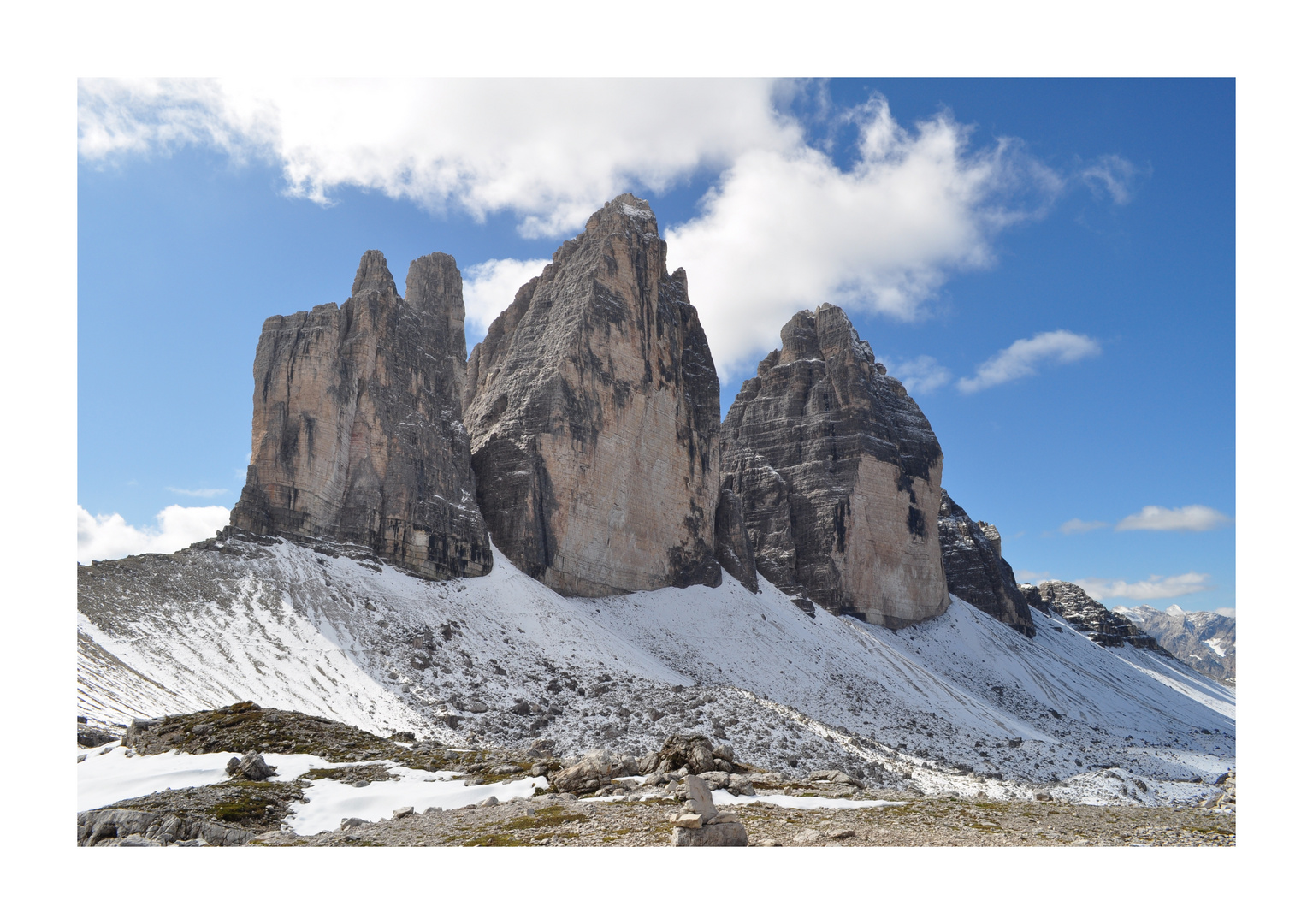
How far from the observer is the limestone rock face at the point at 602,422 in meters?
74.2

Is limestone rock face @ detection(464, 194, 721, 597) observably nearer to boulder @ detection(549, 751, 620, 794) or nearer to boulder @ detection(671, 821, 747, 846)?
boulder @ detection(549, 751, 620, 794)

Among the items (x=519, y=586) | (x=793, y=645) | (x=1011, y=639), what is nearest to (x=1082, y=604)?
(x=1011, y=639)

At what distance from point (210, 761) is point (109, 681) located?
38.6ft

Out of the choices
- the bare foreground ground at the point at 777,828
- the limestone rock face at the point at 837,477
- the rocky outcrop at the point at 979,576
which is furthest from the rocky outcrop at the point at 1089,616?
the bare foreground ground at the point at 777,828

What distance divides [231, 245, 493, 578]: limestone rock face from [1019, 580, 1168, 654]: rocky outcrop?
391ft

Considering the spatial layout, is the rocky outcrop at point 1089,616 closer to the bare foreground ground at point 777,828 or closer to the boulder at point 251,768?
the bare foreground ground at point 777,828

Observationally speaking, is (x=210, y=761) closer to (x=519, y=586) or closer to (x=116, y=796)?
(x=116, y=796)

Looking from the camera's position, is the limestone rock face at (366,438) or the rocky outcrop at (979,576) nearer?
the limestone rock face at (366,438)

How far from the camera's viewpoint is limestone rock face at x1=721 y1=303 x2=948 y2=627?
106m

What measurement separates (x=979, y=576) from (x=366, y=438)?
3985 inches

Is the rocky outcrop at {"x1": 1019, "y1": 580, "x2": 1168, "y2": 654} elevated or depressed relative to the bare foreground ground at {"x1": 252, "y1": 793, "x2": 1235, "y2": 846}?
depressed

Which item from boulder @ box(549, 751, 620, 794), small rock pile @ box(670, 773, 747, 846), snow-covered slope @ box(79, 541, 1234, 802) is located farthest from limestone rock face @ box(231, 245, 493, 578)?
small rock pile @ box(670, 773, 747, 846)

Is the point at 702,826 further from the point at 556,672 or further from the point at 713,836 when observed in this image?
the point at 556,672

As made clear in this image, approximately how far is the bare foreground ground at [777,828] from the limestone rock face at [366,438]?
141ft
